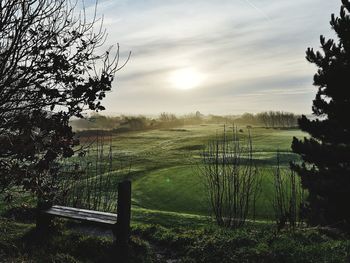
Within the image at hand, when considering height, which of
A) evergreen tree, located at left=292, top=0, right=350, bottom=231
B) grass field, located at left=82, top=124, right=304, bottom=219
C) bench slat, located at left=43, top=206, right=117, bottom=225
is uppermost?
evergreen tree, located at left=292, top=0, right=350, bottom=231

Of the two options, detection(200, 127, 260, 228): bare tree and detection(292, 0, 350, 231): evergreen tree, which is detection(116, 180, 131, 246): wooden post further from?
detection(292, 0, 350, 231): evergreen tree

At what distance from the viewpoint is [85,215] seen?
26.4ft

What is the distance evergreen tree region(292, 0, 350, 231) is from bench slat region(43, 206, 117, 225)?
5171 mm

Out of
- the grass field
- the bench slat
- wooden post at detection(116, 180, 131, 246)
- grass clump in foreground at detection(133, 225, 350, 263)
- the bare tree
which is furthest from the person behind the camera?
the grass field

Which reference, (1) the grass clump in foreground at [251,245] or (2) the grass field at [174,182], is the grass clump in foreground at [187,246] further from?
(2) the grass field at [174,182]

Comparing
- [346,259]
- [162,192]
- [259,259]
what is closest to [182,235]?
[259,259]

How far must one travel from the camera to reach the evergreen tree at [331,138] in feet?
30.4

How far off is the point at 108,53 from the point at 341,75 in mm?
5759

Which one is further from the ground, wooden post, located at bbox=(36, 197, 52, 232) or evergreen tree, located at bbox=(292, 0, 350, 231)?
evergreen tree, located at bbox=(292, 0, 350, 231)

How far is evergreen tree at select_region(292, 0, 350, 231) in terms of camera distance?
30.4ft

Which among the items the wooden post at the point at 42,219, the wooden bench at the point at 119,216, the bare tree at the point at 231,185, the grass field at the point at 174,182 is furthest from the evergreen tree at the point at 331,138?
the wooden post at the point at 42,219

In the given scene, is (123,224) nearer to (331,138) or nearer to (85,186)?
(331,138)

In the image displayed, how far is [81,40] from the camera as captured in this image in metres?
6.42

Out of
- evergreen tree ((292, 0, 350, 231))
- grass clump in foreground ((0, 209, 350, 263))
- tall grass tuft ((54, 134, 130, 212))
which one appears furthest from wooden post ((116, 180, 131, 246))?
evergreen tree ((292, 0, 350, 231))
